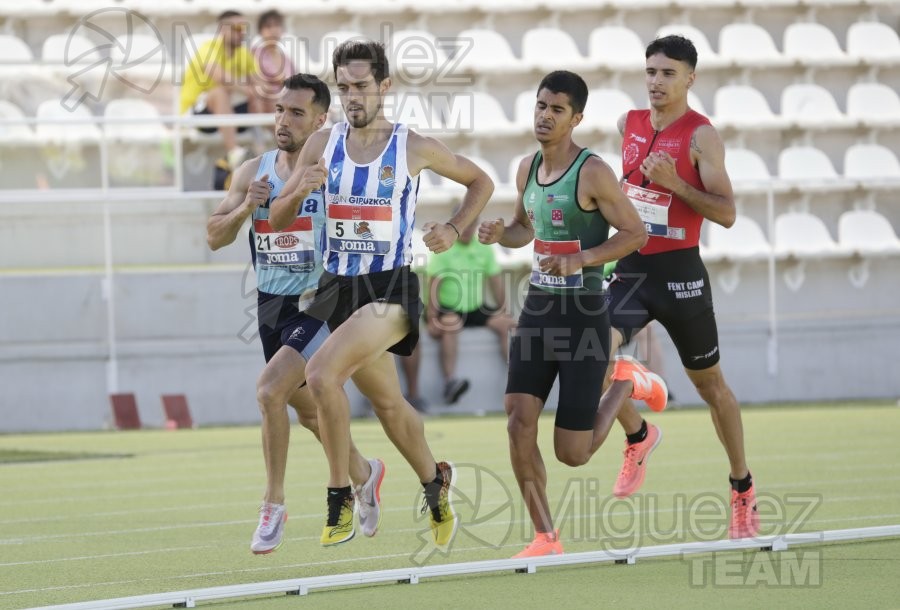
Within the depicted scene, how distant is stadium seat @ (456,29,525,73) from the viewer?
62.0 ft

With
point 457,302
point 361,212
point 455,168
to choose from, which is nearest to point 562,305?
point 455,168

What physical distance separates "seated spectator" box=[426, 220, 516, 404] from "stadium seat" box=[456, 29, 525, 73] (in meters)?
3.55

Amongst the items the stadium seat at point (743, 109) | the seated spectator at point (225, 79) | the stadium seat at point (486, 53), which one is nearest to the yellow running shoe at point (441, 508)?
the seated spectator at point (225, 79)

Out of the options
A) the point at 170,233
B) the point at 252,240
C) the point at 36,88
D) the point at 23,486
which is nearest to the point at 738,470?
the point at 252,240

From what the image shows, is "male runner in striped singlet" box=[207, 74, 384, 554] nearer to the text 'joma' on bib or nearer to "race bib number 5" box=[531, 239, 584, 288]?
the text 'joma' on bib

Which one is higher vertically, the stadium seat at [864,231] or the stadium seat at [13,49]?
the stadium seat at [13,49]

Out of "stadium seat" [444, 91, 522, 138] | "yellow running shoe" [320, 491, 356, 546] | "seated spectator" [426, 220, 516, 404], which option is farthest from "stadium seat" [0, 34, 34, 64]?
"yellow running shoe" [320, 491, 356, 546]

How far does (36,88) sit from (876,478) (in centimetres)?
1082

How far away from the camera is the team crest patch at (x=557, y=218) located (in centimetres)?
684

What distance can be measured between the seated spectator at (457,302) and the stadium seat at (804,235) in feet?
14.2

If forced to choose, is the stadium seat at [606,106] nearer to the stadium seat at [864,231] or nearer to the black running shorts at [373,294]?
the stadium seat at [864,231]

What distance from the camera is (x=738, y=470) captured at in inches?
291

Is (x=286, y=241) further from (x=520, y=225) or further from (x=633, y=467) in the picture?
(x=633, y=467)

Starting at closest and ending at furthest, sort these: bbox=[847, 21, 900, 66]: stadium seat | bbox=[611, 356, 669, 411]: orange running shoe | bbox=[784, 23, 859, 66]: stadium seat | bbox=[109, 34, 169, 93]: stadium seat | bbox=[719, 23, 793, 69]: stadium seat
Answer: bbox=[611, 356, 669, 411]: orange running shoe → bbox=[109, 34, 169, 93]: stadium seat → bbox=[719, 23, 793, 69]: stadium seat → bbox=[784, 23, 859, 66]: stadium seat → bbox=[847, 21, 900, 66]: stadium seat
